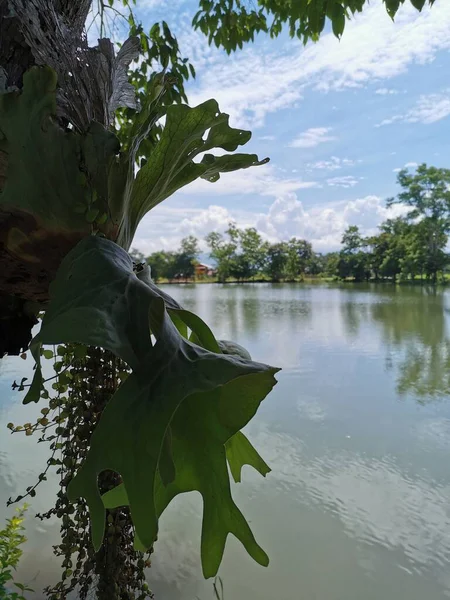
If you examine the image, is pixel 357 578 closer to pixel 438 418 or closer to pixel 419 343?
pixel 438 418

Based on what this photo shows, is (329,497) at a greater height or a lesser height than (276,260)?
lesser

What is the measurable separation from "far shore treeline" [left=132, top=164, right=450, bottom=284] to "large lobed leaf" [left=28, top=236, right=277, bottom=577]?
89.5ft

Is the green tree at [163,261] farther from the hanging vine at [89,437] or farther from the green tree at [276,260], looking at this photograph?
the hanging vine at [89,437]

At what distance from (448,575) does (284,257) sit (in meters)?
32.0

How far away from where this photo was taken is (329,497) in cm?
273

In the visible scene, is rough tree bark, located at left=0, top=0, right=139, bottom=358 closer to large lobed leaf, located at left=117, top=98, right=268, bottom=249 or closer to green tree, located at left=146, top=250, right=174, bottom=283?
large lobed leaf, located at left=117, top=98, right=268, bottom=249

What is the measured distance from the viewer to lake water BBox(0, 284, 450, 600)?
82.0 inches

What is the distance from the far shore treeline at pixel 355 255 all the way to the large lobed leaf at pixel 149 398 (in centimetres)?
2728

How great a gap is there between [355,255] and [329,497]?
99.7ft

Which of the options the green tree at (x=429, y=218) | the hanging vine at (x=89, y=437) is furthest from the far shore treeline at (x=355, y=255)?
the hanging vine at (x=89, y=437)

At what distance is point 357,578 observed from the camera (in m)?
2.08

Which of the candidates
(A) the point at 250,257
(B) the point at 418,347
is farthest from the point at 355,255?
(B) the point at 418,347

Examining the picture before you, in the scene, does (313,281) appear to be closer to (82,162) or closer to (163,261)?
(163,261)

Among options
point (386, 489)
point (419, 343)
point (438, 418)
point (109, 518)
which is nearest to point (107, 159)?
point (109, 518)
